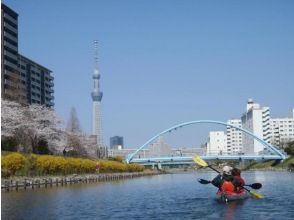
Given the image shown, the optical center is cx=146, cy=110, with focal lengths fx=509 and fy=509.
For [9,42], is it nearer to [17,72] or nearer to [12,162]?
[17,72]

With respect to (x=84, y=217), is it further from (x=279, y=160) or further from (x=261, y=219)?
(x=279, y=160)

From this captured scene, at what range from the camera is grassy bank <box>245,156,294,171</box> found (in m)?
135

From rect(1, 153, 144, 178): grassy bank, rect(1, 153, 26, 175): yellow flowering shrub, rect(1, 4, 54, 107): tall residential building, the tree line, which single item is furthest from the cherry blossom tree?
rect(1, 153, 26, 175): yellow flowering shrub

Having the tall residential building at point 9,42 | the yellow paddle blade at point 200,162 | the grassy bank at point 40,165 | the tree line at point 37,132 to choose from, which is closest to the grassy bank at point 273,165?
the tree line at point 37,132

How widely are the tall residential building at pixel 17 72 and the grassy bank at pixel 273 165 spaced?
67.4m

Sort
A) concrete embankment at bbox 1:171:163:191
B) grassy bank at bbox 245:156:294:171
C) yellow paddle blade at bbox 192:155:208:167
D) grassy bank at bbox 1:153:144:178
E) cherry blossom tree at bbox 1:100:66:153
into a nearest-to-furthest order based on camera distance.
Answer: yellow paddle blade at bbox 192:155:208:167 < concrete embankment at bbox 1:171:163:191 < grassy bank at bbox 1:153:144:178 < cherry blossom tree at bbox 1:100:66:153 < grassy bank at bbox 245:156:294:171

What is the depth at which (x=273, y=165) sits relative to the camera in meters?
154

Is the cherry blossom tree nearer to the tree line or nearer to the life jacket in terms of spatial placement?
the tree line

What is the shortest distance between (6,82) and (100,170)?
32492mm

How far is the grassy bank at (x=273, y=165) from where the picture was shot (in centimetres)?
13525

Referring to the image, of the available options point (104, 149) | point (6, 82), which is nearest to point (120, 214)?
point (6, 82)

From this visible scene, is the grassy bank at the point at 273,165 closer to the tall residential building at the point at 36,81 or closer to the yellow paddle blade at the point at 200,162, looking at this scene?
the tall residential building at the point at 36,81

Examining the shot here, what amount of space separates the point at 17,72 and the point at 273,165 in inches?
3215

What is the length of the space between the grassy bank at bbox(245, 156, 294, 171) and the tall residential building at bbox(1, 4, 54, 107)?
67355 mm
